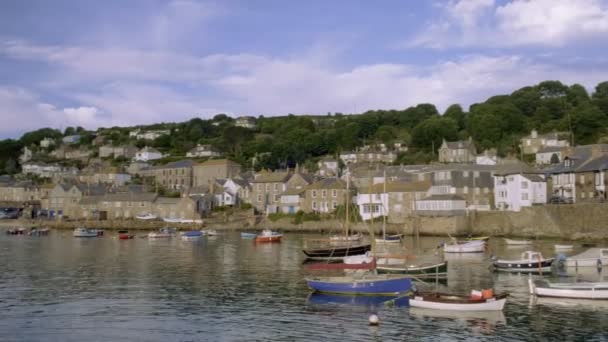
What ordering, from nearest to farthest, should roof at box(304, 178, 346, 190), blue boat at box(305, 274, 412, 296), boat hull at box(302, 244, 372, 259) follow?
blue boat at box(305, 274, 412, 296), boat hull at box(302, 244, 372, 259), roof at box(304, 178, 346, 190)

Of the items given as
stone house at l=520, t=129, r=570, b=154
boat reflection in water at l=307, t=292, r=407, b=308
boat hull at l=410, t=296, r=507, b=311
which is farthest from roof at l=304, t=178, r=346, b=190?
boat hull at l=410, t=296, r=507, b=311

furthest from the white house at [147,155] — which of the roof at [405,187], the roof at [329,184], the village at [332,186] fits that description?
the roof at [405,187]

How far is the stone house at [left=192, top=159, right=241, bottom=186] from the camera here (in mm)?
114312

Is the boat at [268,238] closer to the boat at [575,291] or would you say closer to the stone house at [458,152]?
the boat at [575,291]

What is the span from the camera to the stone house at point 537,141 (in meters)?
99.8

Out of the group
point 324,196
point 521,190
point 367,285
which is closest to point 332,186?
point 324,196

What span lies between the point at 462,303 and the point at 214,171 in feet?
300

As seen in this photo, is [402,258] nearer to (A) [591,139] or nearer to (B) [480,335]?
(B) [480,335]

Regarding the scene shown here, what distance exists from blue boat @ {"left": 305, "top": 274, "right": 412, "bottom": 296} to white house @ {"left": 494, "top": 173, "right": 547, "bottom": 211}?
41358mm

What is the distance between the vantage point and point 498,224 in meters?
65.4

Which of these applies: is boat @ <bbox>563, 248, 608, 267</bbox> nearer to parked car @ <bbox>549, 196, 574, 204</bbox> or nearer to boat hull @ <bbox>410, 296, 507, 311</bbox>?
boat hull @ <bbox>410, 296, 507, 311</bbox>

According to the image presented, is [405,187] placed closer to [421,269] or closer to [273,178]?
[273,178]

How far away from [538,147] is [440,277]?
235 feet

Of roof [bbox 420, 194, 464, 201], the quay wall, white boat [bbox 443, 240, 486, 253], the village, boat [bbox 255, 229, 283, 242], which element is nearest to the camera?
white boat [bbox 443, 240, 486, 253]
